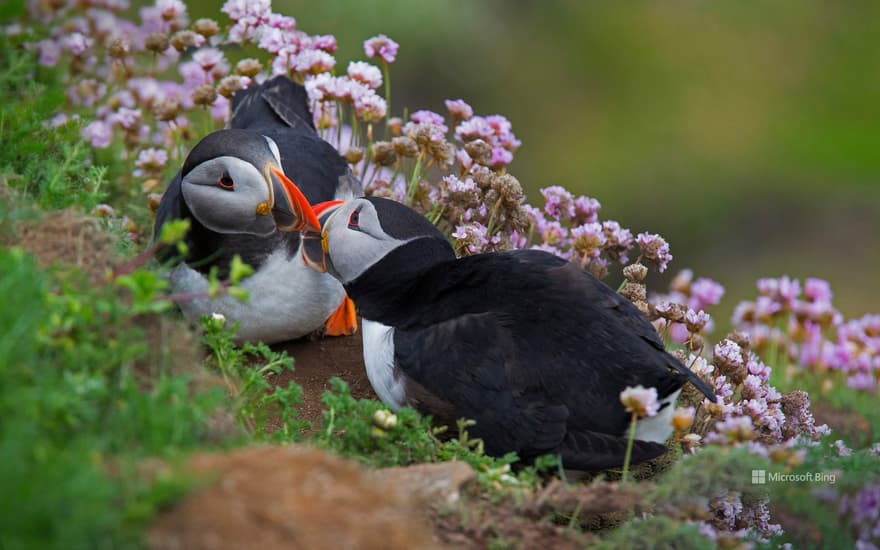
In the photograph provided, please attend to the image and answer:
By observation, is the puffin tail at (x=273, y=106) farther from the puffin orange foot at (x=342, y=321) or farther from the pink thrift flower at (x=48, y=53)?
the pink thrift flower at (x=48, y=53)

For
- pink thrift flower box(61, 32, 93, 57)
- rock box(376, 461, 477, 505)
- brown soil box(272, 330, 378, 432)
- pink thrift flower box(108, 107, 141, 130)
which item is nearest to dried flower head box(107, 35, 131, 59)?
pink thrift flower box(108, 107, 141, 130)

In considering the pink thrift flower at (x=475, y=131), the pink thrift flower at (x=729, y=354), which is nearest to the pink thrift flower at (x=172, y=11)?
the pink thrift flower at (x=475, y=131)

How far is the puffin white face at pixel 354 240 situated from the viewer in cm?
409

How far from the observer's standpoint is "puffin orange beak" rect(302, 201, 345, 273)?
4.32 m

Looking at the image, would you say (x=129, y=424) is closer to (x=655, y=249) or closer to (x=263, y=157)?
(x=263, y=157)

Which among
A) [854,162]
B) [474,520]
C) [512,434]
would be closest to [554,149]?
[854,162]

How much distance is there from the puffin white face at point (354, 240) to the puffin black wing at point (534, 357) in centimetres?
24

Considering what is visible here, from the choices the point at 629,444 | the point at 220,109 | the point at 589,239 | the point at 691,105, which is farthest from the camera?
the point at 691,105

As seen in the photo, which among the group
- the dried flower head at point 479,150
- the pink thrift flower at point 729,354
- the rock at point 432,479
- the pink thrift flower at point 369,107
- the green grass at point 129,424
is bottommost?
the rock at point 432,479

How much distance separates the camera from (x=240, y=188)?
4227mm

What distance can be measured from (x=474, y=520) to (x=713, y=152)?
7.50 meters

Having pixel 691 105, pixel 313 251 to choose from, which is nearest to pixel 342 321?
pixel 313 251

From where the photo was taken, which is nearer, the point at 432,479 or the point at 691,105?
the point at 432,479

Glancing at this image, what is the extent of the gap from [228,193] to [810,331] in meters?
3.42
